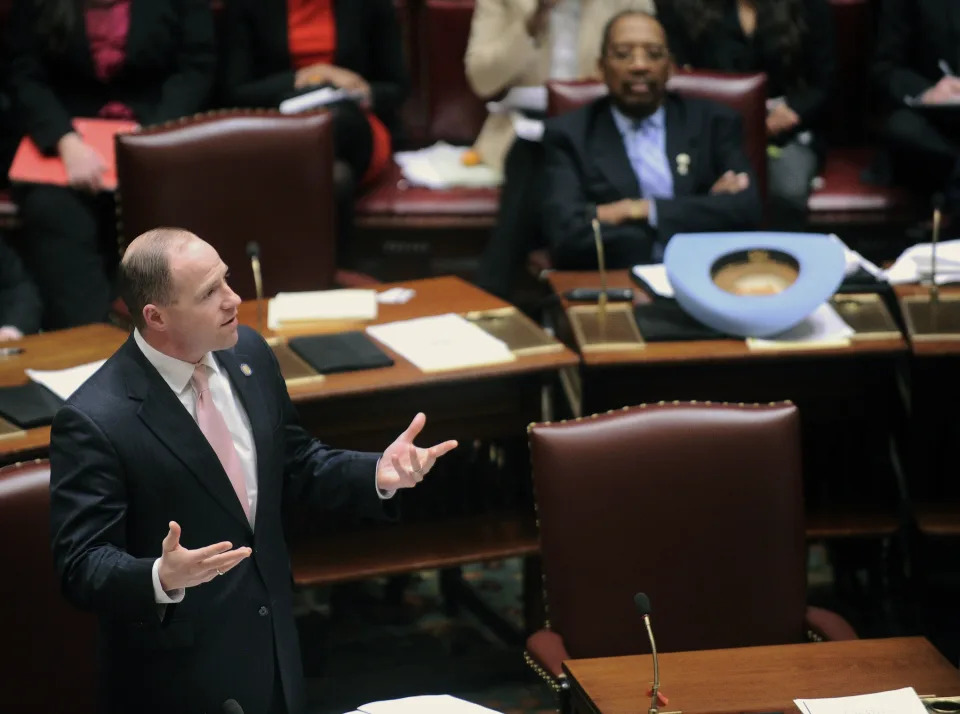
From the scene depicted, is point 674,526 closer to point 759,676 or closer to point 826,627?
point 826,627

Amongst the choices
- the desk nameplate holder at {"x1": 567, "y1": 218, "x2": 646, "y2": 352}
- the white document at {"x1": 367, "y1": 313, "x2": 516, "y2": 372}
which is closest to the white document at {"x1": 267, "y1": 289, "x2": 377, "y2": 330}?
the white document at {"x1": 367, "y1": 313, "x2": 516, "y2": 372}

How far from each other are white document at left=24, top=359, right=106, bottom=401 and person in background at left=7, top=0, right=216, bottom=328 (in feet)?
3.82

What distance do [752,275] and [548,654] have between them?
1295mm

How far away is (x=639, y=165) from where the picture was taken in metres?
4.34

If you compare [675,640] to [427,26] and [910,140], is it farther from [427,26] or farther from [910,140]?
[427,26]

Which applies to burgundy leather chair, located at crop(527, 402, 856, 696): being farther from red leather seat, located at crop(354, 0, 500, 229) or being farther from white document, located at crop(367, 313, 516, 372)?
red leather seat, located at crop(354, 0, 500, 229)

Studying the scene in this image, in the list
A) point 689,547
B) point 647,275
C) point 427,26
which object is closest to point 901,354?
point 647,275

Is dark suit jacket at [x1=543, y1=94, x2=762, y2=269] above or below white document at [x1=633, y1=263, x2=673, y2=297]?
above

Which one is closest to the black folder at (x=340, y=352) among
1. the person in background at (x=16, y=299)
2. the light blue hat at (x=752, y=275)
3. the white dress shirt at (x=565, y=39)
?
the light blue hat at (x=752, y=275)

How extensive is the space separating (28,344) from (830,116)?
3.03 metres

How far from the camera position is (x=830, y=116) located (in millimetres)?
5359

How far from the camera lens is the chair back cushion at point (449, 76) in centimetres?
510

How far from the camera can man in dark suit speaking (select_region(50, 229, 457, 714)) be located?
220cm

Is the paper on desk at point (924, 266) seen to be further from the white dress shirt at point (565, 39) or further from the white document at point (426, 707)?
the white document at point (426, 707)
